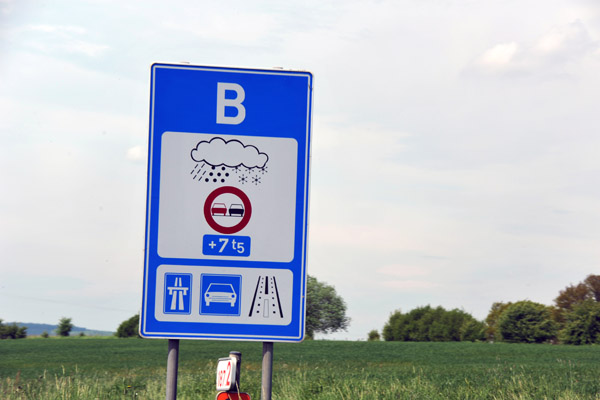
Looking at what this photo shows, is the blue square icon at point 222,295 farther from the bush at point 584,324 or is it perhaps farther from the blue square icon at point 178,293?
the bush at point 584,324

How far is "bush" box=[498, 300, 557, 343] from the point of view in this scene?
78.9m

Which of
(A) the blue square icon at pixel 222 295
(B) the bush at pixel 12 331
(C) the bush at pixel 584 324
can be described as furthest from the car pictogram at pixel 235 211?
(B) the bush at pixel 12 331

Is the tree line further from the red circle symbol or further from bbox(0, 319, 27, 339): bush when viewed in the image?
the red circle symbol

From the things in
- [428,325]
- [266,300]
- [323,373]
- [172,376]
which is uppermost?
[266,300]

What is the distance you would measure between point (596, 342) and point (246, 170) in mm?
76098

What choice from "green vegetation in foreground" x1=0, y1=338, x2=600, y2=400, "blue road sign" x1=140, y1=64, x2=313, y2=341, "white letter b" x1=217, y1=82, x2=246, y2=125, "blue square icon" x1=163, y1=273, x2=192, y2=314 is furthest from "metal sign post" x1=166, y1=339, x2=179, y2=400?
"green vegetation in foreground" x1=0, y1=338, x2=600, y2=400

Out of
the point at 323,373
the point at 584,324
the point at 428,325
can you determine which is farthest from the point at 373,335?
the point at 323,373

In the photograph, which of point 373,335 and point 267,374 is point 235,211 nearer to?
point 267,374

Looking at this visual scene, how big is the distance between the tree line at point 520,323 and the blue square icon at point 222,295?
2934 inches

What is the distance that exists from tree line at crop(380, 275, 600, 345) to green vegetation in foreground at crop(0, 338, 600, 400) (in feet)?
64.7

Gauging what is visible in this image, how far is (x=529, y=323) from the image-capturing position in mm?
78812

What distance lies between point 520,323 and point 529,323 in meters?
1.06

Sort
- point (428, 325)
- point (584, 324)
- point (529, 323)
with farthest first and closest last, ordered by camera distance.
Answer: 1. point (428, 325)
2. point (529, 323)
3. point (584, 324)

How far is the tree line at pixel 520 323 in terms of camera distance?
7181 centimetres
